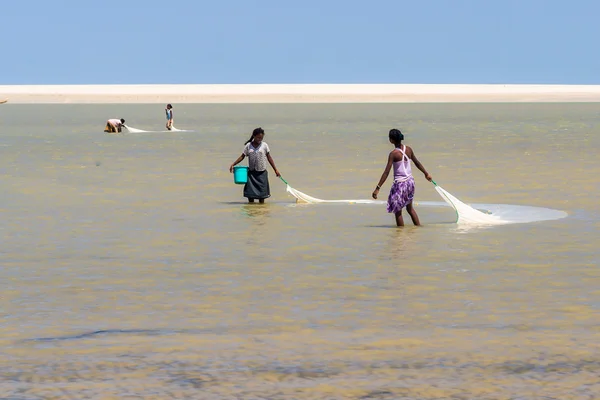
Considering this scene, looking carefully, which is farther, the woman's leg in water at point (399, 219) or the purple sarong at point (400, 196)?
the woman's leg in water at point (399, 219)

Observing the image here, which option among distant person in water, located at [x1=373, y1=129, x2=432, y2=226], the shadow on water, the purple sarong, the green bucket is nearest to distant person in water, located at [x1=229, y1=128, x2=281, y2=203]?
the green bucket

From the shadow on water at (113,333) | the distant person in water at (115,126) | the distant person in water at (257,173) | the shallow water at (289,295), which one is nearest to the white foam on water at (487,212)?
the shallow water at (289,295)

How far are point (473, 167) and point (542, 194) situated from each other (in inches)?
292

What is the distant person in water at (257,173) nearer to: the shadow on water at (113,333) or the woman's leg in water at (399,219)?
the woman's leg in water at (399,219)

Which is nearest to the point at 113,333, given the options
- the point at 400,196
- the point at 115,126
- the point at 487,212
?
the point at 400,196

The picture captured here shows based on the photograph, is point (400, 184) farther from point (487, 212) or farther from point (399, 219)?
point (487, 212)

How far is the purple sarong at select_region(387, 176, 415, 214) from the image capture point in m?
16.3

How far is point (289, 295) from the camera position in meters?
11.0

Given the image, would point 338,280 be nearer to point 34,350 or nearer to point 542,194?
point 34,350

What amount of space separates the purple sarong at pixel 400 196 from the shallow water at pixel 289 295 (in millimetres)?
352

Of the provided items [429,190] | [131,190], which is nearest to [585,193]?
[429,190]

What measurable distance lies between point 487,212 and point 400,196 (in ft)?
7.65

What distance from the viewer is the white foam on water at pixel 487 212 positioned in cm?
1684

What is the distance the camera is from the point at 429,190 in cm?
2250
